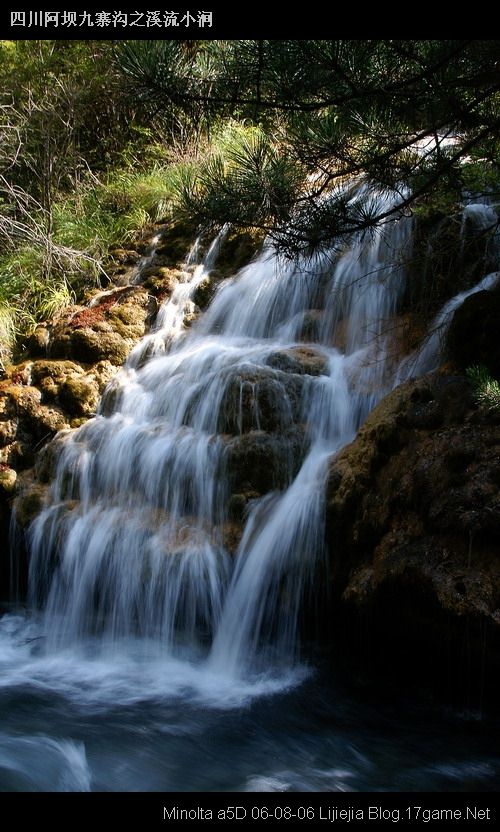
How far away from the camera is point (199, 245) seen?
7910 millimetres

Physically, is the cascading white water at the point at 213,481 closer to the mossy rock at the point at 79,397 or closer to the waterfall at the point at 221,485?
the waterfall at the point at 221,485

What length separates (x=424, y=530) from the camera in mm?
3633

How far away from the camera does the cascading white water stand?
4332 mm

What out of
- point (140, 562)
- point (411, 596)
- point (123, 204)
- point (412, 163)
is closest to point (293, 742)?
point (411, 596)

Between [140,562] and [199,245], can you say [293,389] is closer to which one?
[140,562]

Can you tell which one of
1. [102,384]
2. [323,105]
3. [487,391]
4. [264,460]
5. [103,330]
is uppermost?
[323,105]

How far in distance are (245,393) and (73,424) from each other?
6.42ft

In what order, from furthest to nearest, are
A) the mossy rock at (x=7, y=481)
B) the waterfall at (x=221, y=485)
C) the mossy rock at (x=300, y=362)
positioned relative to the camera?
1. the mossy rock at (x=7, y=481)
2. the mossy rock at (x=300, y=362)
3. the waterfall at (x=221, y=485)

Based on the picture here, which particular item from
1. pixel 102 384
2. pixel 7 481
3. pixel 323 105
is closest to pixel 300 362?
pixel 102 384

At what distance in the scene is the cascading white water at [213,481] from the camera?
171 inches

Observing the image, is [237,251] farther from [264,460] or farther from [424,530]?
[424,530]

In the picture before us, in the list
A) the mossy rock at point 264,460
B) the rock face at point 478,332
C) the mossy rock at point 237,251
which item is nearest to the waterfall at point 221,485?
the mossy rock at point 264,460

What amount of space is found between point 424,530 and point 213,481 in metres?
1.86

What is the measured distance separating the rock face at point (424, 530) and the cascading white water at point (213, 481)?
13.8 inches
